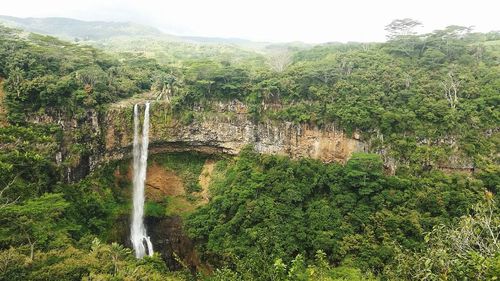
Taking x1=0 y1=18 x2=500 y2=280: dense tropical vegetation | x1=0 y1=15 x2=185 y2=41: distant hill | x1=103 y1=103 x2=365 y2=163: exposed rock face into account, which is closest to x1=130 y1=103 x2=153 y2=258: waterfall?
x1=103 y1=103 x2=365 y2=163: exposed rock face

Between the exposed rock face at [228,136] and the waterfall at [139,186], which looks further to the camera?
the exposed rock face at [228,136]

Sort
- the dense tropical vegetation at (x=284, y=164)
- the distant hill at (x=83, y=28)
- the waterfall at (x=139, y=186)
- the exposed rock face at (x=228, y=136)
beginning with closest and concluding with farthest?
the dense tropical vegetation at (x=284, y=164), the waterfall at (x=139, y=186), the exposed rock face at (x=228, y=136), the distant hill at (x=83, y=28)

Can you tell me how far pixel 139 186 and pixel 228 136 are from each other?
6943 millimetres

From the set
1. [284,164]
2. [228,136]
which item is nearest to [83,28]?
[228,136]

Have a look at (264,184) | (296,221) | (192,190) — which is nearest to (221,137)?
(192,190)

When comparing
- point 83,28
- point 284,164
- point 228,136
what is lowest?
point 284,164

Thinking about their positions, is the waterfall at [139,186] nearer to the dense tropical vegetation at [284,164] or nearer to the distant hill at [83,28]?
the dense tropical vegetation at [284,164]

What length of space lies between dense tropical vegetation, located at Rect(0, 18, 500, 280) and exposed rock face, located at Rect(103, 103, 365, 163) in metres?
0.71

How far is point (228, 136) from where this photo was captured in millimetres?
26359

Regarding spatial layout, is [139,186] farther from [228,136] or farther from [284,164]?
[284,164]

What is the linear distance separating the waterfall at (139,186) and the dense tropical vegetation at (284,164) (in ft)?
2.73

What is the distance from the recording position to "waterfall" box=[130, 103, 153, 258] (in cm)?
2370

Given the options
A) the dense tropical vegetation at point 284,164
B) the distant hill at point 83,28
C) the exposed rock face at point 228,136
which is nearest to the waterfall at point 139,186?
the exposed rock face at point 228,136

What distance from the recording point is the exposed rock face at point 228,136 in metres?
23.9
